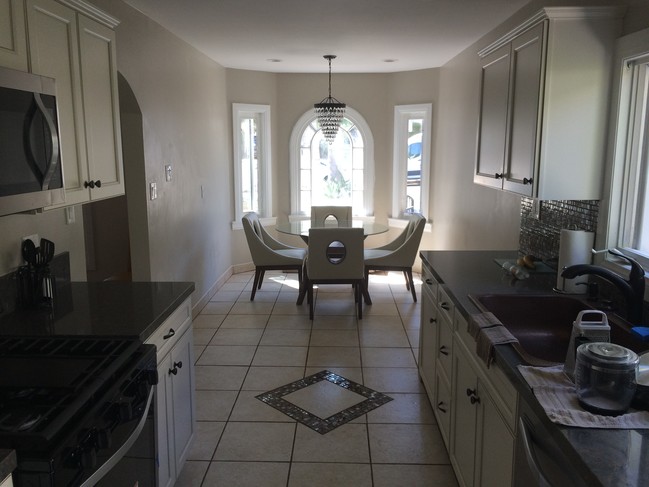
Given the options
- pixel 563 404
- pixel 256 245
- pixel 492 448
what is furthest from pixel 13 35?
pixel 256 245

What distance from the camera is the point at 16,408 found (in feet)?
4.72

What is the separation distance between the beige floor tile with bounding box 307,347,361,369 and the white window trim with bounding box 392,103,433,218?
9.22 ft

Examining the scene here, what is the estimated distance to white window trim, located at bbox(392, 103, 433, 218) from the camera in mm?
6309

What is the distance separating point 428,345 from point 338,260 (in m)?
1.85

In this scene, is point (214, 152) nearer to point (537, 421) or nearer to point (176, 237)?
point (176, 237)

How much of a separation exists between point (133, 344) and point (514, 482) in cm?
130

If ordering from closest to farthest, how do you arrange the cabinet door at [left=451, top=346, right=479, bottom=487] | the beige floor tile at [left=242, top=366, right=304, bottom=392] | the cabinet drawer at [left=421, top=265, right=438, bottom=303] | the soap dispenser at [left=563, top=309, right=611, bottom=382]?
1. the soap dispenser at [left=563, top=309, right=611, bottom=382]
2. the cabinet door at [left=451, top=346, right=479, bottom=487]
3. the cabinet drawer at [left=421, top=265, right=438, bottom=303]
4. the beige floor tile at [left=242, top=366, right=304, bottom=392]

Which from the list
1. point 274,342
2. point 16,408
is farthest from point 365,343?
point 16,408

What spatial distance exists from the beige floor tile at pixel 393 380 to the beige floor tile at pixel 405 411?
0.09 m

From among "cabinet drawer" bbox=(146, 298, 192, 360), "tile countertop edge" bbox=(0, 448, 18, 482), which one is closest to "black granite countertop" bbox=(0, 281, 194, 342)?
"cabinet drawer" bbox=(146, 298, 192, 360)

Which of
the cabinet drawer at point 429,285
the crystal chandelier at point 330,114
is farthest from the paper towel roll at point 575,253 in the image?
the crystal chandelier at point 330,114

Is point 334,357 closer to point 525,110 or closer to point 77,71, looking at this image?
point 525,110

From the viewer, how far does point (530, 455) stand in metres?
1.41

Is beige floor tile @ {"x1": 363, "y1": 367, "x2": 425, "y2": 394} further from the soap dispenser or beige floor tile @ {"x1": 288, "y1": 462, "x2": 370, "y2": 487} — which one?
the soap dispenser
